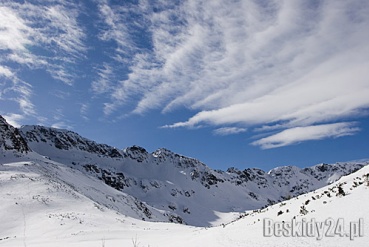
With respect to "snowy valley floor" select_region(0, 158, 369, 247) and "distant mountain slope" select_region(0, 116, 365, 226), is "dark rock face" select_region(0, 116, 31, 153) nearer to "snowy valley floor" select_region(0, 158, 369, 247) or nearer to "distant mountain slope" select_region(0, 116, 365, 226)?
"snowy valley floor" select_region(0, 158, 369, 247)

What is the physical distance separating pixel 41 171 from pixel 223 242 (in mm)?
53280

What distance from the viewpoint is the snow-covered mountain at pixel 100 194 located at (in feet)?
82.1

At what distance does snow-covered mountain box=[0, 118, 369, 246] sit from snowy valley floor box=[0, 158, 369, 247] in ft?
0.50

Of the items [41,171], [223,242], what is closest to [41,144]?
[41,171]

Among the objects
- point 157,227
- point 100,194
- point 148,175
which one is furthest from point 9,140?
point 148,175

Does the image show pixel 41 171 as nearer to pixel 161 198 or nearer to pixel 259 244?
pixel 259 244

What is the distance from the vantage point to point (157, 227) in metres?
35.6

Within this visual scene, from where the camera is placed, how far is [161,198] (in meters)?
146

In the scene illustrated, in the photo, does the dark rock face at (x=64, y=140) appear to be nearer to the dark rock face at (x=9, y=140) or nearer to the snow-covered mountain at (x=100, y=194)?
the snow-covered mountain at (x=100, y=194)

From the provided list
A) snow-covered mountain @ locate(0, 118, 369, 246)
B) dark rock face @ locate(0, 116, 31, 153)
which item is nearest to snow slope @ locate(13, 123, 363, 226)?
snow-covered mountain @ locate(0, 118, 369, 246)

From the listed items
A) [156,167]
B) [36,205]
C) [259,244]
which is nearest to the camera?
[259,244]

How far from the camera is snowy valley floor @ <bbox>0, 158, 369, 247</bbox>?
34.0ft

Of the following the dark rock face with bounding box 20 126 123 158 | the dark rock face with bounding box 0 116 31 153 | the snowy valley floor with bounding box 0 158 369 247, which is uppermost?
the dark rock face with bounding box 20 126 123 158

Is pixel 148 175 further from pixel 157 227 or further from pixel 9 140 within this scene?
pixel 157 227
